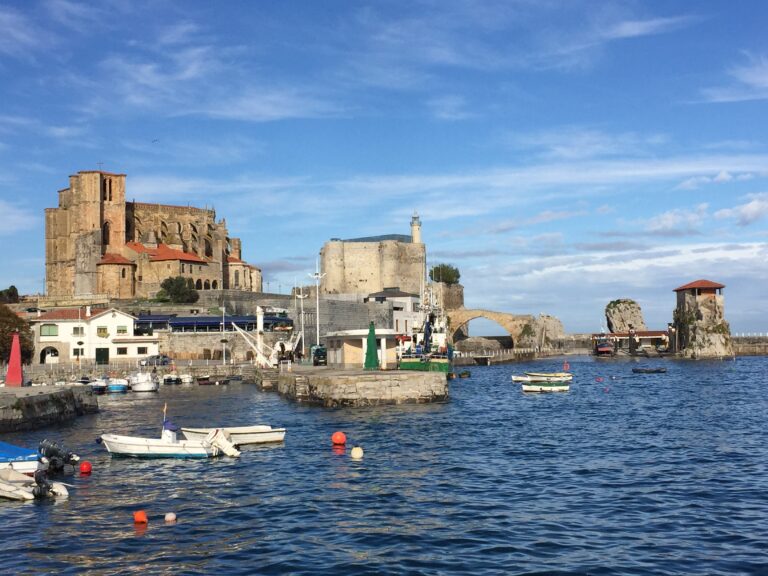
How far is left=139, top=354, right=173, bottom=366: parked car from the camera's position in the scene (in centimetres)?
8128

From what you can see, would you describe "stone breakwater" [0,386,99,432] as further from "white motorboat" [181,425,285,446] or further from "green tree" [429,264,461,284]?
"green tree" [429,264,461,284]

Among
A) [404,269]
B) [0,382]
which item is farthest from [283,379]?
[404,269]

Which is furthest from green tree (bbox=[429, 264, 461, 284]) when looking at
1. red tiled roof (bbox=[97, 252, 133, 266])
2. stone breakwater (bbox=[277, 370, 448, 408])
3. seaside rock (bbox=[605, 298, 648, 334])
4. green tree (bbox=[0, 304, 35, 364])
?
stone breakwater (bbox=[277, 370, 448, 408])

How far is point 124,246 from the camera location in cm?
12106

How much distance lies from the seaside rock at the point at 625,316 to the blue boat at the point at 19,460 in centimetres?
14847

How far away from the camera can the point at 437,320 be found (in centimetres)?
8181

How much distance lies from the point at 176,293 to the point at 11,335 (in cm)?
3301

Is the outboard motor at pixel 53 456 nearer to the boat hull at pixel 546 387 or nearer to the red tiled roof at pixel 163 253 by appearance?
the boat hull at pixel 546 387

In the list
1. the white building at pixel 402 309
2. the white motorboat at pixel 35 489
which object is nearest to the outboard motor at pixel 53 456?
the white motorboat at pixel 35 489

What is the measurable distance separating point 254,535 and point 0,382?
145 feet

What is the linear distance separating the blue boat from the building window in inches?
2532

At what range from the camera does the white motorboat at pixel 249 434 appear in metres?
31.8

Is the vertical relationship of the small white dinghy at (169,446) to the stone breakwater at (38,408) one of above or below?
below

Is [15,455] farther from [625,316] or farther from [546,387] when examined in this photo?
[625,316]
